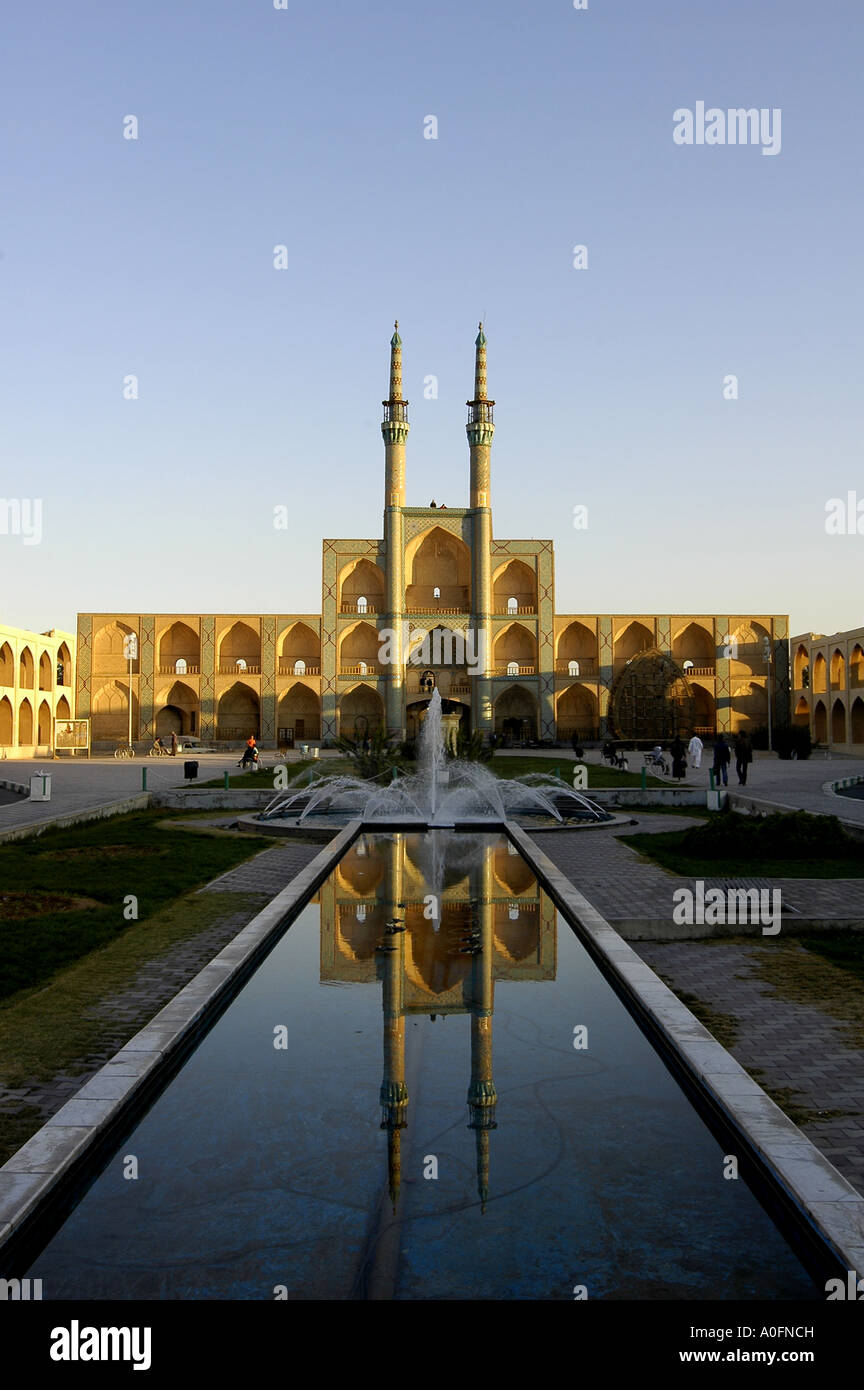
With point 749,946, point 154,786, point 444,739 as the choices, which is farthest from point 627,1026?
point 444,739

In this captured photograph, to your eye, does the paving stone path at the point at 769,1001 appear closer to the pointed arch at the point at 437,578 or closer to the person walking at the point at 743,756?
the person walking at the point at 743,756

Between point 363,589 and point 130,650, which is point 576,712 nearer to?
point 363,589

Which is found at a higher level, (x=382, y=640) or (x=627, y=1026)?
(x=382, y=640)

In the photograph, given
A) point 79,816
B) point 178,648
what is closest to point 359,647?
point 178,648

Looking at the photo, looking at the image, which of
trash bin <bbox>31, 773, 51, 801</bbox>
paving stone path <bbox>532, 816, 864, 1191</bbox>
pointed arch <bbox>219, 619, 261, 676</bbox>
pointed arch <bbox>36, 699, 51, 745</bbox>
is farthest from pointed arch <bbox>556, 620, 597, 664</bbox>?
paving stone path <bbox>532, 816, 864, 1191</bbox>

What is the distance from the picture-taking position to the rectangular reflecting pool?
259 cm

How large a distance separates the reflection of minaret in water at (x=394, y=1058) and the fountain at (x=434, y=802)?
6765 mm

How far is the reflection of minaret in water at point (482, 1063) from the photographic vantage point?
10.6ft

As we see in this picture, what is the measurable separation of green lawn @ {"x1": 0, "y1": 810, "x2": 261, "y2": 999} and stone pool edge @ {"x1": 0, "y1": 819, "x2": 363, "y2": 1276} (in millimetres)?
1180

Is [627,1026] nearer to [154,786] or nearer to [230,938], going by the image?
A: [230,938]

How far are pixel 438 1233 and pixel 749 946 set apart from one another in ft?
13.7

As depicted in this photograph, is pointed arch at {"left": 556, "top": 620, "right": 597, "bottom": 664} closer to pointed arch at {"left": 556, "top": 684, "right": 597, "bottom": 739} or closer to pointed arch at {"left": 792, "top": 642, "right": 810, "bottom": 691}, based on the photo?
pointed arch at {"left": 556, "top": 684, "right": 597, "bottom": 739}
